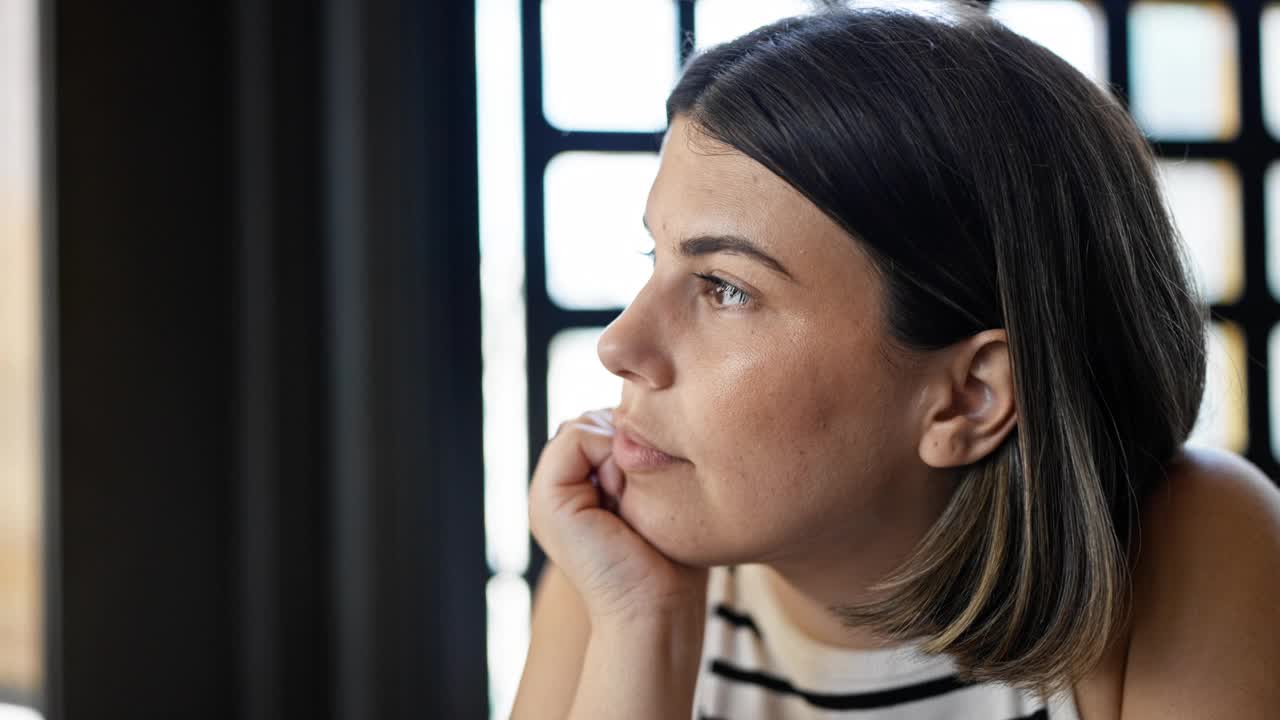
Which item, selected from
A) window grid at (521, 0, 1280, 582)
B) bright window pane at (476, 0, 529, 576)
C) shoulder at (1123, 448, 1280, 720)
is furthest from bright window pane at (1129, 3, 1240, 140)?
bright window pane at (476, 0, 529, 576)

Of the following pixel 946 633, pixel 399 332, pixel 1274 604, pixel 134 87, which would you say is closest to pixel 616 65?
pixel 399 332

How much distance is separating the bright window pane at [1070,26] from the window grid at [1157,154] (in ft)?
0.05

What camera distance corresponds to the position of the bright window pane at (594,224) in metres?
1.51

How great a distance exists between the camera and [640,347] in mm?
869

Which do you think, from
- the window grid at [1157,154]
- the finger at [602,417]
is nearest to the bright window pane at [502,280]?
the window grid at [1157,154]

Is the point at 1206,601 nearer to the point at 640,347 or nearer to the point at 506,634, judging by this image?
the point at 640,347

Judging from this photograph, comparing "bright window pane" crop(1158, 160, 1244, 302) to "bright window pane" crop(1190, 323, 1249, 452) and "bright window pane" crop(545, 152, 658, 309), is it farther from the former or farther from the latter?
"bright window pane" crop(545, 152, 658, 309)

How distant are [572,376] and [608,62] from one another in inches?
19.9

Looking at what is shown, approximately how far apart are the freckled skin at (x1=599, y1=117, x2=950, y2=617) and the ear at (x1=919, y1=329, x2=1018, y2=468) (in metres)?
0.02

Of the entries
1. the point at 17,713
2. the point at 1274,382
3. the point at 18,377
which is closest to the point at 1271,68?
the point at 1274,382

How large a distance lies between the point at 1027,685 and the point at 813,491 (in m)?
0.28

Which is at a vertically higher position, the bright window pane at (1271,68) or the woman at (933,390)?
the bright window pane at (1271,68)

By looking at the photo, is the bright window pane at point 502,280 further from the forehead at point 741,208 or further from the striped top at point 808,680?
the forehead at point 741,208

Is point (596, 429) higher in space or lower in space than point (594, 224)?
lower
